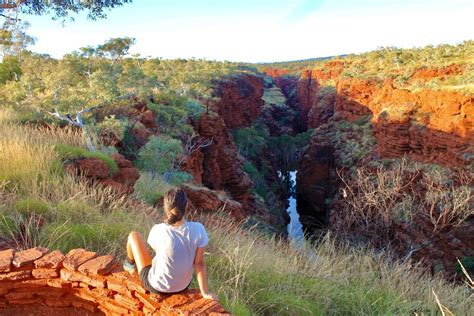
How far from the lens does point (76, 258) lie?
2.92 metres

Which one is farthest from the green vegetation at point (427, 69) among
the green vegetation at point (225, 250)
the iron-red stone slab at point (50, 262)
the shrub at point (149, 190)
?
the iron-red stone slab at point (50, 262)

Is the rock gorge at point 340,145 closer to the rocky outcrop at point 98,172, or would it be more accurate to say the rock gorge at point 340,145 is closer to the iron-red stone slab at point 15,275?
the rocky outcrop at point 98,172

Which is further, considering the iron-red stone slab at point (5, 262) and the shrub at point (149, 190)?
the shrub at point (149, 190)

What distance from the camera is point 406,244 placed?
49.4 feet

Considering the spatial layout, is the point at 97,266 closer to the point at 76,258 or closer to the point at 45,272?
the point at 76,258

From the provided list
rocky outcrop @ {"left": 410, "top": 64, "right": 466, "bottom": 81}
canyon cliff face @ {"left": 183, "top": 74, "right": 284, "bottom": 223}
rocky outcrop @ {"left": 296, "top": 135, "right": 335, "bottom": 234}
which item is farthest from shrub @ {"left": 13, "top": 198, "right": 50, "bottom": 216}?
rocky outcrop @ {"left": 296, "top": 135, "right": 335, "bottom": 234}

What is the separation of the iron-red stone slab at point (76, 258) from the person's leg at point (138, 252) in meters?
0.31

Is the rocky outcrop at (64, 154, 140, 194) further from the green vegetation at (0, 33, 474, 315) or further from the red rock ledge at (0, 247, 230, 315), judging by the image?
the red rock ledge at (0, 247, 230, 315)

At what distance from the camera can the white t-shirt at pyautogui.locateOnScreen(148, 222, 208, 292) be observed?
2.59 m

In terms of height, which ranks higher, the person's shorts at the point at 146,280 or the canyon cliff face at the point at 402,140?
the person's shorts at the point at 146,280

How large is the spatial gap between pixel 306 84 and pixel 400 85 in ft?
103

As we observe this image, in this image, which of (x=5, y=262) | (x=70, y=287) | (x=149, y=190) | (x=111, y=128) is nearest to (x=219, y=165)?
(x=111, y=128)

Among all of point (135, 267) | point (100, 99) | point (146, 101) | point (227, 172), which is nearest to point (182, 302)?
point (135, 267)

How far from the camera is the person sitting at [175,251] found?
8.45 ft
